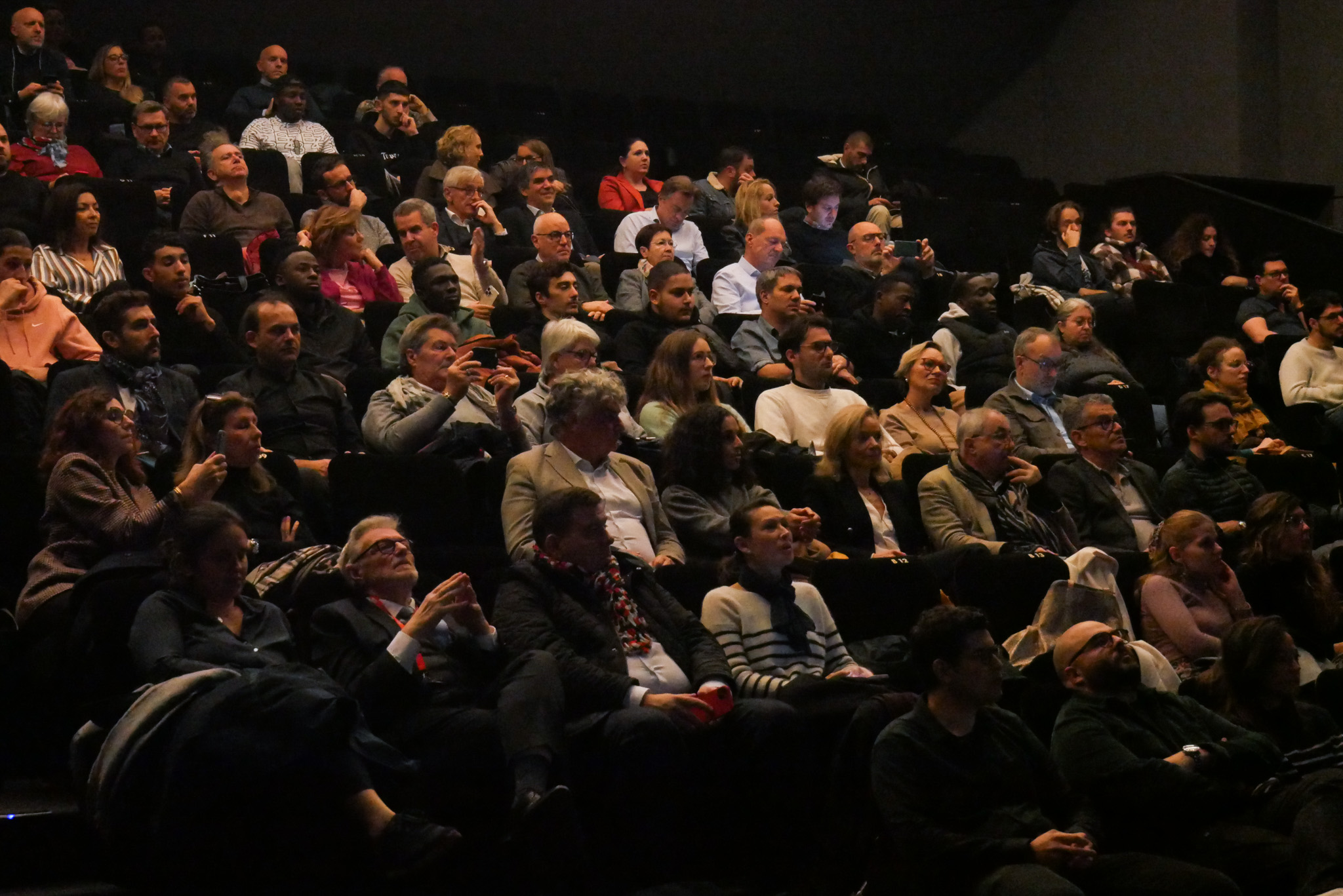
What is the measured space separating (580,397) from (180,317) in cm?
131

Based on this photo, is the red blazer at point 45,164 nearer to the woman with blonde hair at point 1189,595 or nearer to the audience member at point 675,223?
the audience member at point 675,223

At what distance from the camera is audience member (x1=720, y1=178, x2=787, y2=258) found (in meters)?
6.10

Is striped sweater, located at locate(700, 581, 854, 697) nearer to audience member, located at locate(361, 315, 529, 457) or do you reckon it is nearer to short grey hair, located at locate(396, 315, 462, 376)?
audience member, located at locate(361, 315, 529, 457)

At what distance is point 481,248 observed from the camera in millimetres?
5012

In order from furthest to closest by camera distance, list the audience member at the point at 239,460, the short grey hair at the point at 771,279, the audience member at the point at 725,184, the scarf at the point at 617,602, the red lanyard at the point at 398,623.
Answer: the audience member at the point at 725,184 < the short grey hair at the point at 771,279 < the audience member at the point at 239,460 < the scarf at the point at 617,602 < the red lanyard at the point at 398,623

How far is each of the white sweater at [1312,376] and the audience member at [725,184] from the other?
2206mm

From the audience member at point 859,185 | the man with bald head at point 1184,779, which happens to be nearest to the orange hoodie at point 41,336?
the man with bald head at point 1184,779

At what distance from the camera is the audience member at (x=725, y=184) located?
650 cm

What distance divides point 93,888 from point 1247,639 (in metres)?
2.10

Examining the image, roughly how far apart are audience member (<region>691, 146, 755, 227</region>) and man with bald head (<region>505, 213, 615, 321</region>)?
4.14ft

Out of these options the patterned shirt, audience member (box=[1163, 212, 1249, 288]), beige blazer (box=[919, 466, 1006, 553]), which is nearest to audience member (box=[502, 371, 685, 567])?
beige blazer (box=[919, 466, 1006, 553])

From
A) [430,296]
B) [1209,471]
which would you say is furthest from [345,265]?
[1209,471]

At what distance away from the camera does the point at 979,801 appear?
2551mm

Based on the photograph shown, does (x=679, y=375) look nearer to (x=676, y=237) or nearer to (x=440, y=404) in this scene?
(x=440, y=404)
